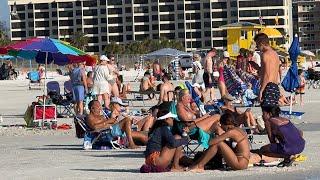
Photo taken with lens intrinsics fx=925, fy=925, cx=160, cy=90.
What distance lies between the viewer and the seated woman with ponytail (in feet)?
39.4

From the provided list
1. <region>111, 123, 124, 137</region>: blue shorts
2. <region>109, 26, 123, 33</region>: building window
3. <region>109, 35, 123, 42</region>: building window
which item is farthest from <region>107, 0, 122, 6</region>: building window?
<region>111, 123, 124, 137</region>: blue shorts

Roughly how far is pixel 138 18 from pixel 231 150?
443ft

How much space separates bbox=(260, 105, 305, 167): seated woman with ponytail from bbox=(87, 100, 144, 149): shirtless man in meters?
3.07

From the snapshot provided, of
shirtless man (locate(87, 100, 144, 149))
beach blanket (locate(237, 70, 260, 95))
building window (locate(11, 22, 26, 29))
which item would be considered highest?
building window (locate(11, 22, 26, 29))

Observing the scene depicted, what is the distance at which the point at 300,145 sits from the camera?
12.1 m

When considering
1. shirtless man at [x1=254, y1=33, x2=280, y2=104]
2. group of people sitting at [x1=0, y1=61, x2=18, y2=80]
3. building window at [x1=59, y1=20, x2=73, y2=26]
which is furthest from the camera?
building window at [x1=59, y1=20, x2=73, y2=26]

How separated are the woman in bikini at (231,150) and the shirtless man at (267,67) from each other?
1.82 m

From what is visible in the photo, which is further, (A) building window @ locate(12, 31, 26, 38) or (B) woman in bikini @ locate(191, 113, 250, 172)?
(A) building window @ locate(12, 31, 26, 38)

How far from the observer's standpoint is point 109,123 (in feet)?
50.5

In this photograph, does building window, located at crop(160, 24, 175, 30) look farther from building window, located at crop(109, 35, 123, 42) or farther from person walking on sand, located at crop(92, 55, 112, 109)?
person walking on sand, located at crop(92, 55, 112, 109)

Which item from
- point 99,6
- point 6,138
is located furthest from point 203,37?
point 6,138

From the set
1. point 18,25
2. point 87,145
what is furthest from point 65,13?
point 87,145

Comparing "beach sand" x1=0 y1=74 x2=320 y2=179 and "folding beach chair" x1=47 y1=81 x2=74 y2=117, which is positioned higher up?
A: "folding beach chair" x1=47 y1=81 x2=74 y2=117

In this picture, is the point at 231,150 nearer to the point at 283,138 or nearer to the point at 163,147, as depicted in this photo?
the point at 283,138
